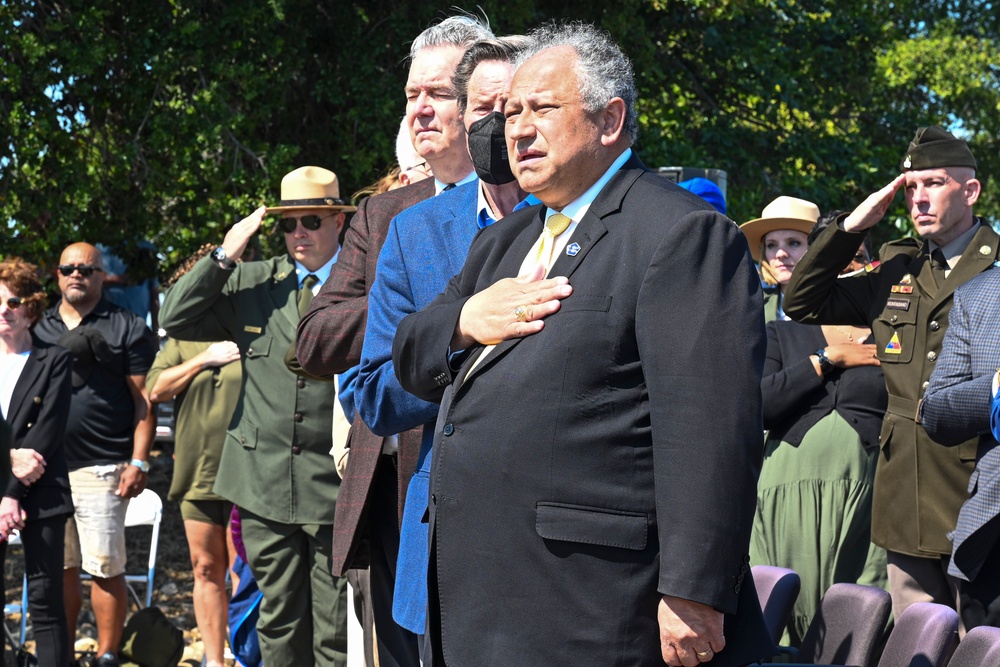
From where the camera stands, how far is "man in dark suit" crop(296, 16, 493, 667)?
3.25 metres

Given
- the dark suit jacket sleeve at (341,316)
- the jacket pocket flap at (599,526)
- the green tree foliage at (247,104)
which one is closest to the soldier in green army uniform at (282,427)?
the dark suit jacket sleeve at (341,316)

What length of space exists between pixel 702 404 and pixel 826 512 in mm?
3259

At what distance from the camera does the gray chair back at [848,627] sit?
142 inches

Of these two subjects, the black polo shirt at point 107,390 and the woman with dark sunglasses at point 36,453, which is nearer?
the woman with dark sunglasses at point 36,453

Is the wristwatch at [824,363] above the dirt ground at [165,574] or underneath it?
above

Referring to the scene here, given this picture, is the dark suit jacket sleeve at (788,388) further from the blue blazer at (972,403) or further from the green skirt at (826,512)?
the blue blazer at (972,403)

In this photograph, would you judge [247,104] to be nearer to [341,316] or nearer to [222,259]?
[222,259]

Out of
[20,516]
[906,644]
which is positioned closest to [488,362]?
[906,644]

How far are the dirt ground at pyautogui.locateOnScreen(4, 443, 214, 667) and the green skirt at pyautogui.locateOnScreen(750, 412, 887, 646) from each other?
3619mm

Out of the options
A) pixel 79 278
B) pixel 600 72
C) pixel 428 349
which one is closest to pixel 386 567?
pixel 428 349

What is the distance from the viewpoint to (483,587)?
2.36 metres

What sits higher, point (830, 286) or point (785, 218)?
point (785, 218)

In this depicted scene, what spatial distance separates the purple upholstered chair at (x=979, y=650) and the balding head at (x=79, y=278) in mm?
5778

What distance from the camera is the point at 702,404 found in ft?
7.22
